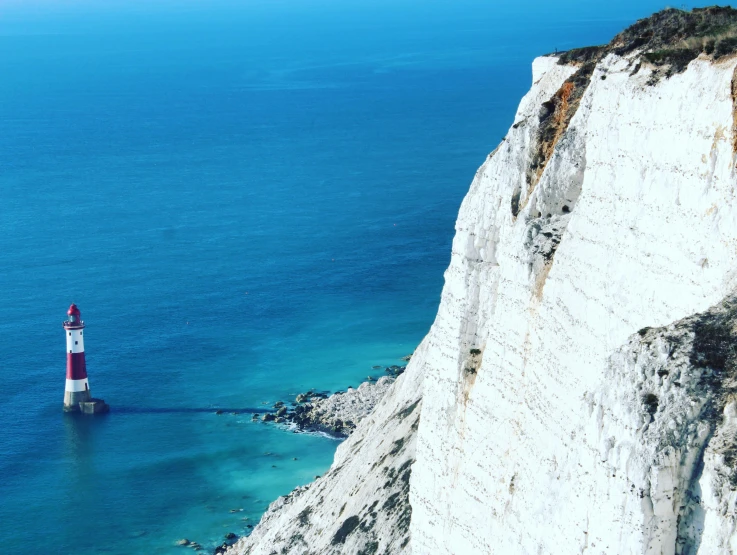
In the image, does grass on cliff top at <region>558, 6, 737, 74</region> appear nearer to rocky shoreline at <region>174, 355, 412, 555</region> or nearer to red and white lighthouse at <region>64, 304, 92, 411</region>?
rocky shoreline at <region>174, 355, 412, 555</region>

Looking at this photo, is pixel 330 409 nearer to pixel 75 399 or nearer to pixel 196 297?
pixel 75 399

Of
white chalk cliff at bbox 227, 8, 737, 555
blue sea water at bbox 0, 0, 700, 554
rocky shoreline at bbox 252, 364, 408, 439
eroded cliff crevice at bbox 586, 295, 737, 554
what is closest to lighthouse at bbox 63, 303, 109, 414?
blue sea water at bbox 0, 0, 700, 554

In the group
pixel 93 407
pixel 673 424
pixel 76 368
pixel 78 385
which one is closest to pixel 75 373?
pixel 76 368

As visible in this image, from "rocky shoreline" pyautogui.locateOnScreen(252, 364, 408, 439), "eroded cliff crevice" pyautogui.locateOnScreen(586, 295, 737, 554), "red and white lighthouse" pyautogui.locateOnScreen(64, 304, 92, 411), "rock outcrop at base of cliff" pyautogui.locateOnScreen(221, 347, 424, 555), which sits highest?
"eroded cliff crevice" pyautogui.locateOnScreen(586, 295, 737, 554)

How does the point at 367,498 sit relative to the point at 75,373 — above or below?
above

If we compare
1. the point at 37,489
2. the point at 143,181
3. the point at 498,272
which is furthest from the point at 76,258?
the point at 498,272
